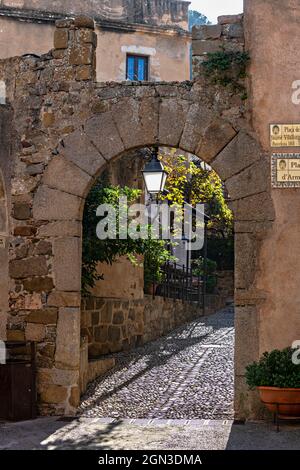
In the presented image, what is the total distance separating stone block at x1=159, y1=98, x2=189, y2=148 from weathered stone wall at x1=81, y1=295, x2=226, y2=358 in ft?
9.90

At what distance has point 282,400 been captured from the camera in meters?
5.91

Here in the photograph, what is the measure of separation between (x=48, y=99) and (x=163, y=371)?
3.76 metres

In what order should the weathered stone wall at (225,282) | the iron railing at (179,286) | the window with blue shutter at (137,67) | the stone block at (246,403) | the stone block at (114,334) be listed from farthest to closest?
1. the weathered stone wall at (225,282)
2. the window with blue shutter at (137,67)
3. the iron railing at (179,286)
4. the stone block at (114,334)
5. the stone block at (246,403)

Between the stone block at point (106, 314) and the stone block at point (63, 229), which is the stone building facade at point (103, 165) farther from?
the stone block at point (106, 314)

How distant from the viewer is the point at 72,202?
6977 mm

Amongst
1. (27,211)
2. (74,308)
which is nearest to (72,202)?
(27,211)

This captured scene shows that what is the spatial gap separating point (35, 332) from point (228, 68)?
3170 millimetres

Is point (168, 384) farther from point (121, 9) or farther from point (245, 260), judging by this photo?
point (121, 9)

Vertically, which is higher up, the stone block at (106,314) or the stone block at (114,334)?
the stone block at (106,314)

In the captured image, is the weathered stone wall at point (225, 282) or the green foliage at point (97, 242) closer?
the green foliage at point (97, 242)

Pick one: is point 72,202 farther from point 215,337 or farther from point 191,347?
point 215,337

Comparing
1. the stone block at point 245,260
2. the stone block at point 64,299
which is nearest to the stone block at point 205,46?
the stone block at point 245,260

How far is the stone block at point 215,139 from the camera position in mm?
6684

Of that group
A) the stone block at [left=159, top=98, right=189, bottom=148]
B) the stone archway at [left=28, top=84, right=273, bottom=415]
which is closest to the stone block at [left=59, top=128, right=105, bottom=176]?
the stone archway at [left=28, top=84, right=273, bottom=415]
